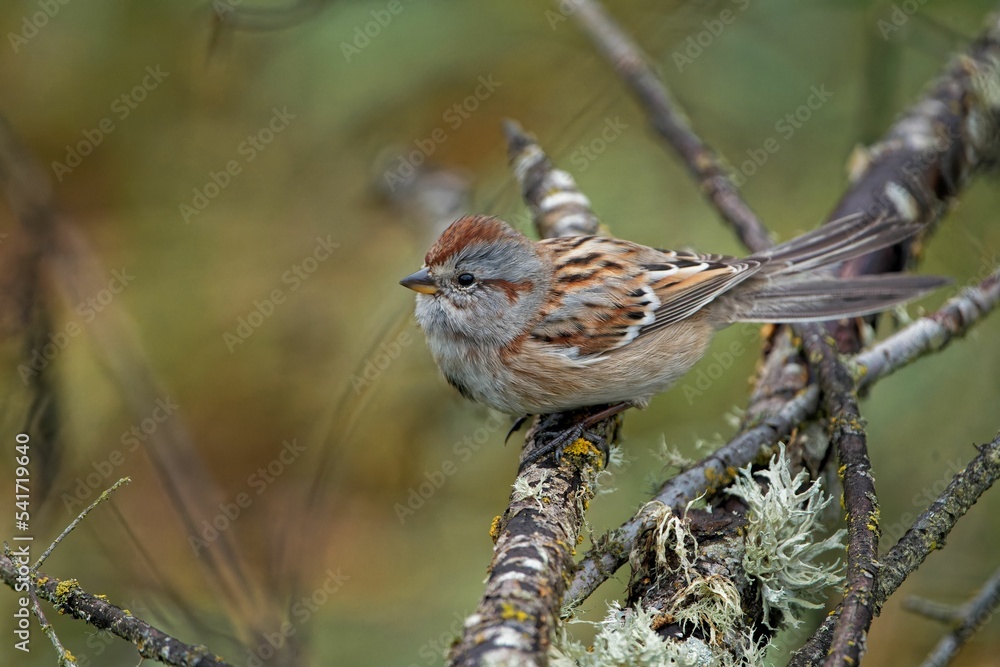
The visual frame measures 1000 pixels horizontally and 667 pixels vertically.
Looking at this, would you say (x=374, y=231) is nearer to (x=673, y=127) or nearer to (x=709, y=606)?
(x=673, y=127)

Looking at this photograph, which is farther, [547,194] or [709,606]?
[547,194]

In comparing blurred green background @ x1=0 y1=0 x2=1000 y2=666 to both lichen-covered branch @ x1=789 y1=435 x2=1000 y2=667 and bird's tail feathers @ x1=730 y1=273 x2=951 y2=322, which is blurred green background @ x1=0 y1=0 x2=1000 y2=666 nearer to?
bird's tail feathers @ x1=730 y1=273 x2=951 y2=322

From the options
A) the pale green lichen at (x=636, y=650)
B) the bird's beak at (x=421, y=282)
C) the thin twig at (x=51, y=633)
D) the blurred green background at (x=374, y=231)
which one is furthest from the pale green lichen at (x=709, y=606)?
the blurred green background at (x=374, y=231)

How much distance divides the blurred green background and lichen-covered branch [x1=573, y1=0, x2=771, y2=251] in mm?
549

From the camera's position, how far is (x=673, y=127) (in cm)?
429

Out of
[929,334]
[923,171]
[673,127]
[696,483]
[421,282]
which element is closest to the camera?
[696,483]

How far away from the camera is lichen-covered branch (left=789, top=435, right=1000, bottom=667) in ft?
6.41

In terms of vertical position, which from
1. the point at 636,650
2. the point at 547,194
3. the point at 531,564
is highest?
the point at 547,194

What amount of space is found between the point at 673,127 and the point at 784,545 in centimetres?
251

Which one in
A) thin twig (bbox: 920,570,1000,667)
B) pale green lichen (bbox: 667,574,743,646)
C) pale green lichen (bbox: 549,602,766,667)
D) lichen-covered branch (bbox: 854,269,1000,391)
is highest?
lichen-covered branch (bbox: 854,269,1000,391)

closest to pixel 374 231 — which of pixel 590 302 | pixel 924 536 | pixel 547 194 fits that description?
pixel 547 194

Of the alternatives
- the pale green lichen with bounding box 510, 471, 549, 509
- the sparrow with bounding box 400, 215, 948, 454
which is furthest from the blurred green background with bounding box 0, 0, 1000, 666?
the pale green lichen with bounding box 510, 471, 549, 509

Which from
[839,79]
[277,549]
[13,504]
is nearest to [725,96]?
[839,79]

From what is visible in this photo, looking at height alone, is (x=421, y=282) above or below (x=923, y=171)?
below
